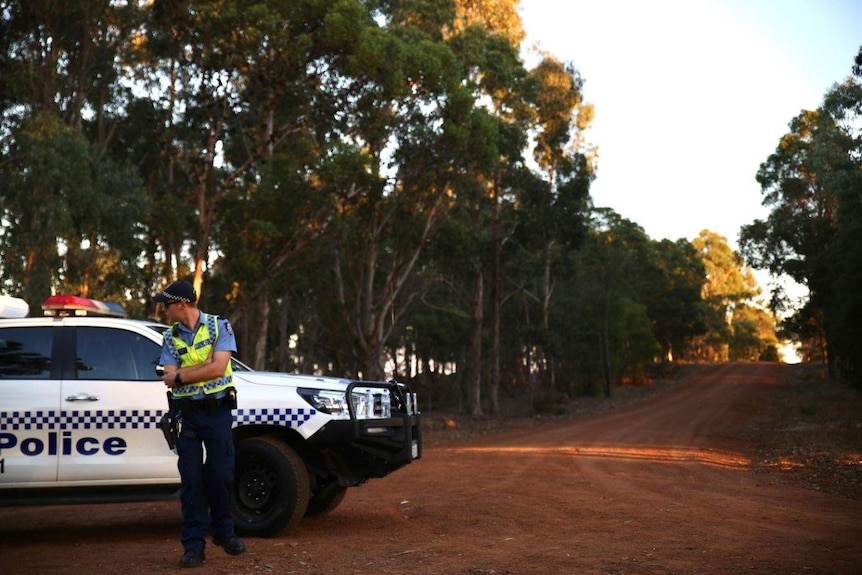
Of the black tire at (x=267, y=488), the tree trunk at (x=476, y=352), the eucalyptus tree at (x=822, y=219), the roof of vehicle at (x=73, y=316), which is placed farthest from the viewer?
the tree trunk at (x=476, y=352)

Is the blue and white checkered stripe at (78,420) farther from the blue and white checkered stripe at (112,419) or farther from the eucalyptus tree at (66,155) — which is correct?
the eucalyptus tree at (66,155)

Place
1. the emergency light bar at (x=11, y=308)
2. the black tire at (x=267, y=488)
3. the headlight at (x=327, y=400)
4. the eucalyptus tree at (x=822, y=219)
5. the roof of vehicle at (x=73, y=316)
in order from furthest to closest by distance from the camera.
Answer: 1. the eucalyptus tree at (x=822, y=219)
2. the emergency light bar at (x=11, y=308)
3. the roof of vehicle at (x=73, y=316)
4. the headlight at (x=327, y=400)
5. the black tire at (x=267, y=488)

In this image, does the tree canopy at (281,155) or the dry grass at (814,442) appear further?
the tree canopy at (281,155)

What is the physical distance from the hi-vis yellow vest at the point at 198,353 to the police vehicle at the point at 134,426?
1248 millimetres

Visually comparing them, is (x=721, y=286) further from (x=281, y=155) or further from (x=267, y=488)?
(x=267, y=488)

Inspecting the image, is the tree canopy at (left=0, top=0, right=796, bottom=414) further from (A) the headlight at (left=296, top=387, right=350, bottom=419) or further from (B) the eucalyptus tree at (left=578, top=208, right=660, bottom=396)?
(A) the headlight at (left=296, top=387, right=350, bottom=419)

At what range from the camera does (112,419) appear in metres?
7.71

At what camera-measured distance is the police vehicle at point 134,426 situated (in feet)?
25.0

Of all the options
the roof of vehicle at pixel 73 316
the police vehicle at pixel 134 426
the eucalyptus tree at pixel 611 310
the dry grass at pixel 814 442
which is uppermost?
the eucalyptus tree at pixel 611 310

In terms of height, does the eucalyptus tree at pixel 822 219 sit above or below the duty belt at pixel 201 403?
above

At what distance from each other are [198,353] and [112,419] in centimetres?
161

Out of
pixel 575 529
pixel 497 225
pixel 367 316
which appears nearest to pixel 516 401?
pixel 497 225

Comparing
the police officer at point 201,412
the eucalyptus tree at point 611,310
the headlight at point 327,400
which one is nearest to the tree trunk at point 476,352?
the eucalyptus tree at point 611,310

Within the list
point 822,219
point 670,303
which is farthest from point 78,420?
point 670,303
